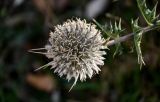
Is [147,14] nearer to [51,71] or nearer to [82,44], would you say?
[82,44]

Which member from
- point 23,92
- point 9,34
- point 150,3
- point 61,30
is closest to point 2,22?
point 9,34

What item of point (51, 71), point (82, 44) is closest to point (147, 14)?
point (82, 44)

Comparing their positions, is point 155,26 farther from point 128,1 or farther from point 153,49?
point 128,1

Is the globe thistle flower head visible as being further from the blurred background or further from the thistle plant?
the blurred background

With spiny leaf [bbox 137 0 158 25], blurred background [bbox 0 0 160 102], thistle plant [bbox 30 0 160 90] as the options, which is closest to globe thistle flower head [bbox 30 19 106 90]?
thistle plant [bbox 30 0 160 90]

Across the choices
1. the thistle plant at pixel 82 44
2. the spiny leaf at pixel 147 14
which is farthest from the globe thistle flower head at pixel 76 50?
the spiny leaf at pixel 147 14

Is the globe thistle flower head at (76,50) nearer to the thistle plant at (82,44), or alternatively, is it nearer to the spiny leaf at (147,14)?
the thistle plant at (82,44)
